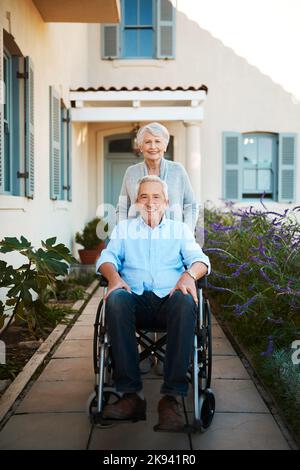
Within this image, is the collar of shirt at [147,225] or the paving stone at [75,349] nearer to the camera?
the collar of shirt at [147,225]

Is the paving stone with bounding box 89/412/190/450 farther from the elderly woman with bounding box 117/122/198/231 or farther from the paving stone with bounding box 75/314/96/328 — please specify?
the paving stone with bounding box 75/314/96/328

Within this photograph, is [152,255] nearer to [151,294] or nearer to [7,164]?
[151,294]

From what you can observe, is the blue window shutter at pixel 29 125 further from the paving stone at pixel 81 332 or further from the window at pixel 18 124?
the paving stone at pixel 81 332

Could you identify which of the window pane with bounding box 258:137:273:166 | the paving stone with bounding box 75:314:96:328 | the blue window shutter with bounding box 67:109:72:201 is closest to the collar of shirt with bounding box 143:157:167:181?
the paving stone with bounding box 75:314:96:328

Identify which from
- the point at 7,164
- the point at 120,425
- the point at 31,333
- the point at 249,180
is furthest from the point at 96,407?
the point at 249,180

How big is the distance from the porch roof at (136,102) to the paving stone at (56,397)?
5.83m

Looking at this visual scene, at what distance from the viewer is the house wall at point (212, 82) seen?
10.2m

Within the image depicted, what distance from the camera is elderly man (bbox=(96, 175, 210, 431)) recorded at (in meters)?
2.56

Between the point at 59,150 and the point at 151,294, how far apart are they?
4.62 meters

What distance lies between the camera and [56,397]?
10.1ft

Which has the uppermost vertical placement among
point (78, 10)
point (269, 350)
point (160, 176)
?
point (78, 10)

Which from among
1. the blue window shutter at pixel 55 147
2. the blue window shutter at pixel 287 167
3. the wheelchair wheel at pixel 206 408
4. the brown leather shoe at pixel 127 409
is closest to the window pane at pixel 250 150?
the blue window shutter at pixel 287 167

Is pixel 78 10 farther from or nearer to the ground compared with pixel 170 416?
farther from the ground
